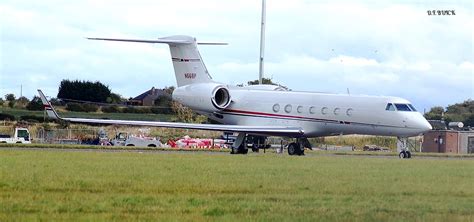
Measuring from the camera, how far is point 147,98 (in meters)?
108

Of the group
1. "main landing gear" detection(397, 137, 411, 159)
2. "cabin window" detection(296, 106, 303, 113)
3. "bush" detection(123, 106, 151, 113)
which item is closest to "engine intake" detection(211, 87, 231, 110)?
"cabin window" detection(296, 106, 303, 113)

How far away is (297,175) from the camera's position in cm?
2266

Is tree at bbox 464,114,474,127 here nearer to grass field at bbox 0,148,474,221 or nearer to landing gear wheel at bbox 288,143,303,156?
landing gear wheel at bbox 288,143,303,156

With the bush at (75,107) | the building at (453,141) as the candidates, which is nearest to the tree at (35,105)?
the bush at (75,107)

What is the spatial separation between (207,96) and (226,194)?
29923mm

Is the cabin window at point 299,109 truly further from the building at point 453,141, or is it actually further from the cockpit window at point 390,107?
the building at point 453,141

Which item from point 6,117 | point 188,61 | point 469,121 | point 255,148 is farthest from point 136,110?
point 255,148

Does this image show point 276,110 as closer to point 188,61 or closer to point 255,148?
point 255,148

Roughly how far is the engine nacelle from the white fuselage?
380mm

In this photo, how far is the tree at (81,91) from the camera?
297 feet

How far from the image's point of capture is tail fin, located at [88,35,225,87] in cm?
5041

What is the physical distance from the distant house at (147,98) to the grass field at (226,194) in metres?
79.4

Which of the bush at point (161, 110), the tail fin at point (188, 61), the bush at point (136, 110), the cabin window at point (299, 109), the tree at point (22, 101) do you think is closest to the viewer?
the cabin window at point (299, 109)

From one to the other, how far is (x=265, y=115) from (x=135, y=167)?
22396 mm
